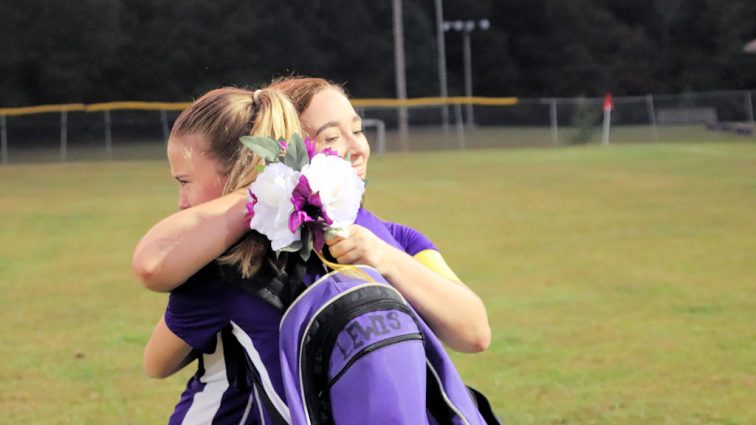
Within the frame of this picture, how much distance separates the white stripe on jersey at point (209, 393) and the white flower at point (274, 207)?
468mm

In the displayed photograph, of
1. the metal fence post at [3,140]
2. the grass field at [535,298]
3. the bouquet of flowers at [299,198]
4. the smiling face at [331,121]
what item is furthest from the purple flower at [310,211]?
the metal fence post at [3,140]

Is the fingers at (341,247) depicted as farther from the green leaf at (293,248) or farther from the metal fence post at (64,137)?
the metal fence post at (64,137)

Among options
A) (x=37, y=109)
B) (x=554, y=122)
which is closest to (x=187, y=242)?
(x=37, y=109)

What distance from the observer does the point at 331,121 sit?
2.99 metres

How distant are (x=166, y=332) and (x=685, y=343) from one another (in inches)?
A: 207

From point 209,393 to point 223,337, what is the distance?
24cm

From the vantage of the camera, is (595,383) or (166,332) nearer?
(166,332)

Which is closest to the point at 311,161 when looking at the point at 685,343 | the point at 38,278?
the point at 685,343

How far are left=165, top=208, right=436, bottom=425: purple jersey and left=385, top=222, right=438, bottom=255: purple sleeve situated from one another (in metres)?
0.22

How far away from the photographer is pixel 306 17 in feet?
228

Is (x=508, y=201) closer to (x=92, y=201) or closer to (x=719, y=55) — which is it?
(x=92, y=201)

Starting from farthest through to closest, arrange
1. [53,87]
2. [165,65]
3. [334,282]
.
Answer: [165,65]
[53,87]
[334,282]

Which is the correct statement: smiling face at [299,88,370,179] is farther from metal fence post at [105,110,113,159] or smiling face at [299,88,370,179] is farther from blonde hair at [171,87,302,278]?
metal fence post at [105,110,113,159]

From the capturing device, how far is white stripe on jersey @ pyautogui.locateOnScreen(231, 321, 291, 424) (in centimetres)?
227
